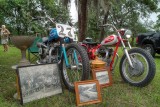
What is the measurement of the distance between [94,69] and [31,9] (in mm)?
22887

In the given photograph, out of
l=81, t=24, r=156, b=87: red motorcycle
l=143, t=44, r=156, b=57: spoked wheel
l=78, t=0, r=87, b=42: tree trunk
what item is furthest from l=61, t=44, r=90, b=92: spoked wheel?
l=143, t=44, r=156, b=57: spoked wheel

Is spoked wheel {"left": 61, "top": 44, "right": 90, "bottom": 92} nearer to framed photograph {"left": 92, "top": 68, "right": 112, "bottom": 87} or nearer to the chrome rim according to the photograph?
framed photograph {"left": 92, "top": 68, "right": 112, "bottom": 87}

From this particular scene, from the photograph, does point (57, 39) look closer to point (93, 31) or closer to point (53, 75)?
point (53, 75)

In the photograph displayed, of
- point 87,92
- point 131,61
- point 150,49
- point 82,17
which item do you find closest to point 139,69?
point 131,61

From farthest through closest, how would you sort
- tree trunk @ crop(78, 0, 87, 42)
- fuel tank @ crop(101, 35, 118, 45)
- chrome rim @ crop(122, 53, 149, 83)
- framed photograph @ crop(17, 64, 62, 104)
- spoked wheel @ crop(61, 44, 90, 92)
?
tree trunk @ crop(78, 0, 87, 42), fuel tank @ crop(101, 35, 118, 45), chrome rim @ crop(122, 53, 149, 83), spoked wheel @ crop(61, 44, 90, 92), framed photograph @ crop(17, 64, 62, 104)

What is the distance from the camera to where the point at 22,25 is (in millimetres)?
24797

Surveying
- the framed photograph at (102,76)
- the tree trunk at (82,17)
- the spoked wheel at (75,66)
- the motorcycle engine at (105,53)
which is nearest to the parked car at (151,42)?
the tree trunk at (82,17)

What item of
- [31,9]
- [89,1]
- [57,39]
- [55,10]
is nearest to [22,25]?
[31,9]

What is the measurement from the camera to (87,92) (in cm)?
377

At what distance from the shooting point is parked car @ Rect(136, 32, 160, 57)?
11305 millimetres

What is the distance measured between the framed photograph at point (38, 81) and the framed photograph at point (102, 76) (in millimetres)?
733

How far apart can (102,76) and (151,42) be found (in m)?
7.46

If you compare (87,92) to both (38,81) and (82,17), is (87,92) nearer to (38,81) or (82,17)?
(38,81)

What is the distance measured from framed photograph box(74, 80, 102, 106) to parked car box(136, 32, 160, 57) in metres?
8.00
